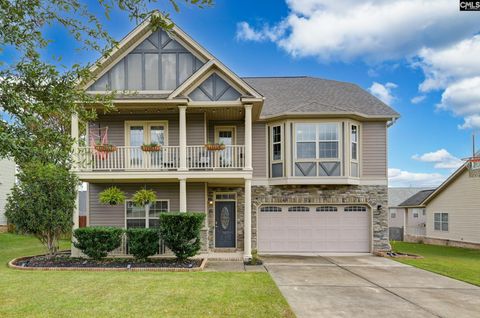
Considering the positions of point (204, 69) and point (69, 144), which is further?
point (204, 69)

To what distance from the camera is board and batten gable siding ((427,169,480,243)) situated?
1829 centimetres

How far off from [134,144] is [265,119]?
565 centimetres

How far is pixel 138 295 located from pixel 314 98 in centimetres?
1178

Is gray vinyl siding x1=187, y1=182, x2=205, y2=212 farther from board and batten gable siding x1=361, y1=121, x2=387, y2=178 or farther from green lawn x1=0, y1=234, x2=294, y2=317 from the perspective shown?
board and batten gable siding x1=361, y1=121, x2=387, y2=178

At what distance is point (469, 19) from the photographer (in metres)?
11.3

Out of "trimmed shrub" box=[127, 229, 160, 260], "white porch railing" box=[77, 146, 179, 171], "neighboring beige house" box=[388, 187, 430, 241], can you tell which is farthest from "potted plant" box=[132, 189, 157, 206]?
"neighboring beige house" box=[388, 187, 430, 241]

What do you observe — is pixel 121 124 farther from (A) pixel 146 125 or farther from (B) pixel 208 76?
(B) pixel 208 76

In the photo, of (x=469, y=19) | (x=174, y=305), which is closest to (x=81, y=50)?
(x=174, y=305)

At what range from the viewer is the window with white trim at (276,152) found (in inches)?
589

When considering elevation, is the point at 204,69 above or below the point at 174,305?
above

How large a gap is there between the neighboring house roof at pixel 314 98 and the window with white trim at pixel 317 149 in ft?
2.42

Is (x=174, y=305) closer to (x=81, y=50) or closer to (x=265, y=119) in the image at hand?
(x=81, y=50)

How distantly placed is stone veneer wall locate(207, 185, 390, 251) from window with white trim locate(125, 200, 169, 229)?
2.20 meters

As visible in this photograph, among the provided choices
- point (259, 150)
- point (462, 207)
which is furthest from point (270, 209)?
point (462, 207)
